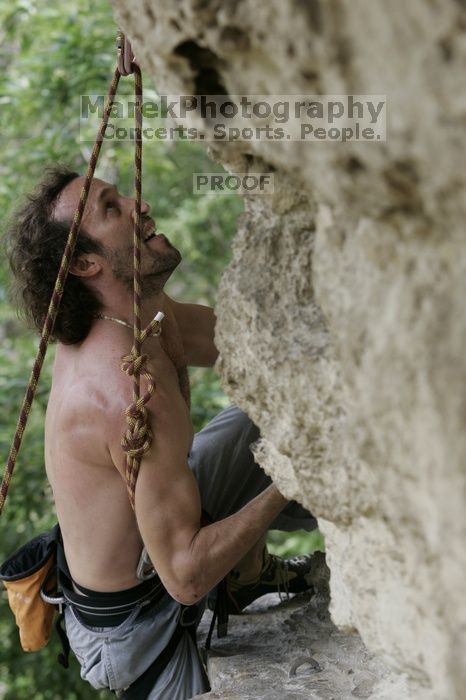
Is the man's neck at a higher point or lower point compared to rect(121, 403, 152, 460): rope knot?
higher

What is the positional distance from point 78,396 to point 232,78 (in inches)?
47.2

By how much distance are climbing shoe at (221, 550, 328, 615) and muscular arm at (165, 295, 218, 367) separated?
71cm

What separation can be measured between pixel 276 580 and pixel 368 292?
5.96 ft

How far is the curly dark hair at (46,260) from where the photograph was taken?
2434 mm

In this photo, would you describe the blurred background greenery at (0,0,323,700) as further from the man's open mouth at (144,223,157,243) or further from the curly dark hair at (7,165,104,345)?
the man's open mouth at (144,223,157,243)

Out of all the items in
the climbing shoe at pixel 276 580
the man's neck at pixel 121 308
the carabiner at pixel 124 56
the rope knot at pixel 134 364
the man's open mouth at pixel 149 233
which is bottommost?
the climbing shoe at pixel 276 580

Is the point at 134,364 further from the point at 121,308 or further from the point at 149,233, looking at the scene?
the point at 149,233

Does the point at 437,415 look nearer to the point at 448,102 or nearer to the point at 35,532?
the point at 448,102

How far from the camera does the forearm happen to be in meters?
2.12

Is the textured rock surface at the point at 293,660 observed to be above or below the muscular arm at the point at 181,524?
below

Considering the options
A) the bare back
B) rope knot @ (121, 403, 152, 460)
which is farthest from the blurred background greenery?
rope knot @ (121, 403, 152, 460)

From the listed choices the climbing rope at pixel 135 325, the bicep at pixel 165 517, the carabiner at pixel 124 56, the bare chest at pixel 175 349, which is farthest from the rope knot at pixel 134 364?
the carabiner at pixel 124 56

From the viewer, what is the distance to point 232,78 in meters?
1.29

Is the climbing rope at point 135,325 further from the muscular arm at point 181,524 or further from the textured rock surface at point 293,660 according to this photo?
the textured rock surface at point 293,660
